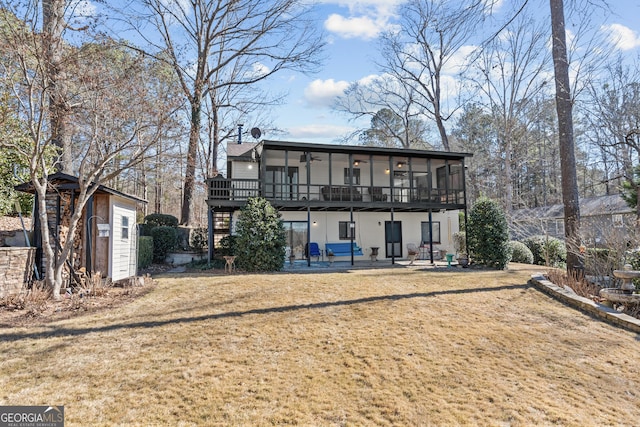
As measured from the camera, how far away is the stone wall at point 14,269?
7031 mm

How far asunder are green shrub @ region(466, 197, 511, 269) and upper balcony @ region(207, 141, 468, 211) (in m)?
2.11

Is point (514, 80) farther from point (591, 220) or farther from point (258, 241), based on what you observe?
point (258, 241)

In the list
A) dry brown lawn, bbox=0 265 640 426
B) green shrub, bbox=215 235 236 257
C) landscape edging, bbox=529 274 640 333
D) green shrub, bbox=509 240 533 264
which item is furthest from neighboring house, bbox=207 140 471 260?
dry brown lawn, bbox=0 265 640 426

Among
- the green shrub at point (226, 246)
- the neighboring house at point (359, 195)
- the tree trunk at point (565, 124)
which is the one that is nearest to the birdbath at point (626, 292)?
the tree trunk at point (565, 124)

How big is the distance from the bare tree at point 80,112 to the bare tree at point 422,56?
20573mm

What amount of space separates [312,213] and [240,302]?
9.63 m

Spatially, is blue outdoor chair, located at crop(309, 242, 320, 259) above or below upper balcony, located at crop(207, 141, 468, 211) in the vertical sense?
below

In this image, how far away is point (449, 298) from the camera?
7.64 meters

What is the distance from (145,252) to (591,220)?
16004 millimetres

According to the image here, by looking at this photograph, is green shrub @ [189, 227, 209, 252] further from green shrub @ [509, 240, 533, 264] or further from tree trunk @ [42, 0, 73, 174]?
green shrub @ [509, 240, 533, 264]

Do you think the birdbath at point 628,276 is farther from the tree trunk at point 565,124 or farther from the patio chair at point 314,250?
the patio chair at point 314,250

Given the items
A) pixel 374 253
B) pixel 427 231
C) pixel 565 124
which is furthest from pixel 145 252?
pixel 565 124

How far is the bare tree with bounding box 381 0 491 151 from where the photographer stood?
24219 millimetres

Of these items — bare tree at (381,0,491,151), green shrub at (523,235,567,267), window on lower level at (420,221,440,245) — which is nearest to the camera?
green shrub at (523,235,567,267)
